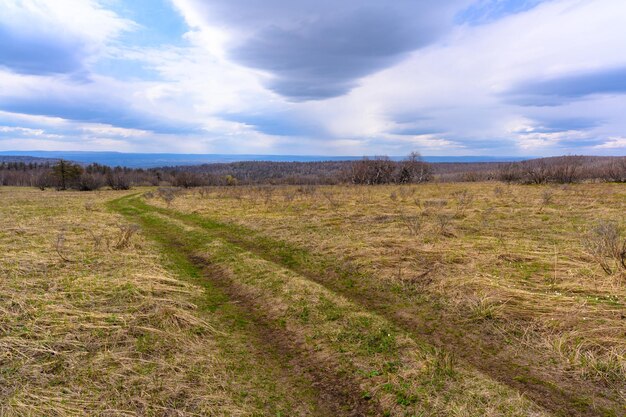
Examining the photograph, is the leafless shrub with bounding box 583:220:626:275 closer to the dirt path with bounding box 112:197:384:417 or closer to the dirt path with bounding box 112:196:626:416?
the dirt path with bounding box 112:196:626:416

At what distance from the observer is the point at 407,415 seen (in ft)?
14.6

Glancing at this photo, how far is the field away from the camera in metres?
4.71

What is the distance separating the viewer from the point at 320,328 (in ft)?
22.5

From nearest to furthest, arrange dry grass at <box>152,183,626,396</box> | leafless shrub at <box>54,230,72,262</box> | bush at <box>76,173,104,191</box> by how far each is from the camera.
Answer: dry grass at <box>152,183,626,396</box>
leafless shrub at <box>54,230,72,262</box>
bush at <box>76,173,104,191</box>

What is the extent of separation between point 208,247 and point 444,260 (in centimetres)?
877

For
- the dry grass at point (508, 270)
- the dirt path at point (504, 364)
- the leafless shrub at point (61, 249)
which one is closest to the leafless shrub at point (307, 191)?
the dry grass at point (508, 270)

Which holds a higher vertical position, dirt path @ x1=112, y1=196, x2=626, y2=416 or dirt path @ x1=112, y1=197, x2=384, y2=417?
dirt path @ x1=112, y1=196, x2=626, y2=416

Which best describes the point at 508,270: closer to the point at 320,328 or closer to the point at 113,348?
the point at 320,328

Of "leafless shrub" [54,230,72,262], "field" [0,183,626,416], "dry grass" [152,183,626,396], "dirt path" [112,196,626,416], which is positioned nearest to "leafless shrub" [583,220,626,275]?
"field" [0,183,626,416]

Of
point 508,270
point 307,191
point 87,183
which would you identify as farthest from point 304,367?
point 87,183

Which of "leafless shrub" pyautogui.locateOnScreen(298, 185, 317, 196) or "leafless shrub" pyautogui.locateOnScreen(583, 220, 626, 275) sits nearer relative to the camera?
"leafless shrub" pyautogui.locateOnScreen(583, 220, 626, 275)

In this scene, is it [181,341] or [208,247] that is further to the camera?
[208,247]

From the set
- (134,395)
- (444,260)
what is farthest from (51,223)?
(444,260)

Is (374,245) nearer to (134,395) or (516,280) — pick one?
(516,280)
